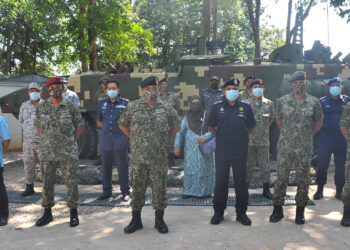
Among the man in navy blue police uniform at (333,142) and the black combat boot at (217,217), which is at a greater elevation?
the man in navy blue police uniform at (333,142)

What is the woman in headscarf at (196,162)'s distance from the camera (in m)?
5.23

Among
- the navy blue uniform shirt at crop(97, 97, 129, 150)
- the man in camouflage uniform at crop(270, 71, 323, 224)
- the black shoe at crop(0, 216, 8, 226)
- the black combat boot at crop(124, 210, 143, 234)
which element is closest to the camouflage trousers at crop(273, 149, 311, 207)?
the man in camouflage uniform at crop(270, 71, 323, 224)

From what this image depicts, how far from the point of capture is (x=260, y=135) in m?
5.10

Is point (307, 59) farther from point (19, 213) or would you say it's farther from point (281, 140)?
point (19, 213)

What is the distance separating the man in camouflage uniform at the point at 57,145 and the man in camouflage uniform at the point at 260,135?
7.84 ft

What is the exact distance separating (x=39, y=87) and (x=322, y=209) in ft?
14.1

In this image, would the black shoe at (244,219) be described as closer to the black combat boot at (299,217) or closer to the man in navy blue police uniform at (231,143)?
the man in navy blue police uniform at (231,143)

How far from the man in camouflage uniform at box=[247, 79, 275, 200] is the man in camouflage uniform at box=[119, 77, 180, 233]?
5.48 ft

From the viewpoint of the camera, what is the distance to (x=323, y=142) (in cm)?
536

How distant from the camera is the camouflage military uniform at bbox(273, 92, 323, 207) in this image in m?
4.12

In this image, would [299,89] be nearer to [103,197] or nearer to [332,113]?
[332,113]

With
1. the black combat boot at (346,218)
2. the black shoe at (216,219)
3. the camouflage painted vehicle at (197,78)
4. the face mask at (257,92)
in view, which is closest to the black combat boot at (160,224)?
the black shoe at (216,219)

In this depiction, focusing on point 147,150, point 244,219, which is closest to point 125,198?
point 147,150

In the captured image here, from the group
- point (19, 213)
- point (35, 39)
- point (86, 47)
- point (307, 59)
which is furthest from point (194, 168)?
point (35, 39)
